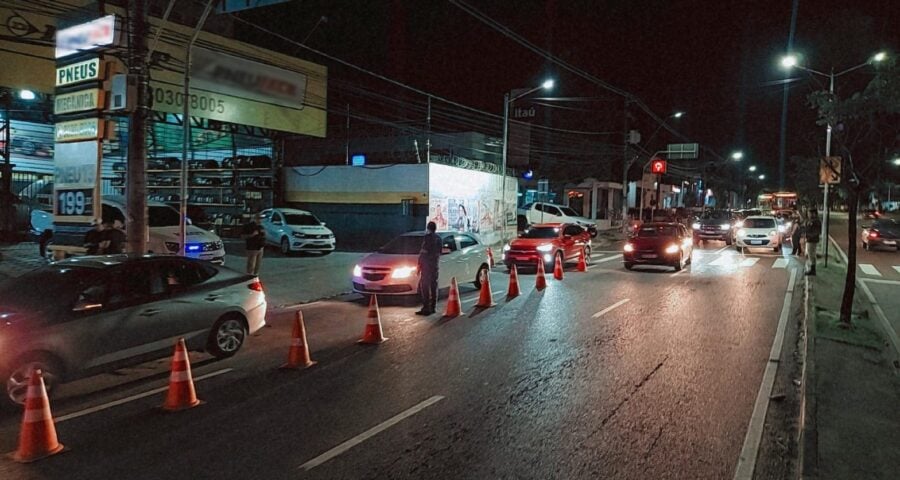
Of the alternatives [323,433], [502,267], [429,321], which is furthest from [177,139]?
[323,433]

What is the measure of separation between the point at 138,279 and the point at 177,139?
29292 millimetres

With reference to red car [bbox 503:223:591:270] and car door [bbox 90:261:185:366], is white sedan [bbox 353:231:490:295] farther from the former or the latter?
car door [bbox 90:261:185:366]

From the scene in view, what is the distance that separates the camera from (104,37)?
12062mm

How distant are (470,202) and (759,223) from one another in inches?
501

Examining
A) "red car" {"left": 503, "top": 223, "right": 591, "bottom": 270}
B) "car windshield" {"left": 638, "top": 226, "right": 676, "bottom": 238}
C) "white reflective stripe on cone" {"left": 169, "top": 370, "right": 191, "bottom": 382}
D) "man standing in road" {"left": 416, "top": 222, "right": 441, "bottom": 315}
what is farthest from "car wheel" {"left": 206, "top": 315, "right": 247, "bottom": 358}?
"car windshield" {"left": 638, "top": 226, "right": 676, "bottom": 238}

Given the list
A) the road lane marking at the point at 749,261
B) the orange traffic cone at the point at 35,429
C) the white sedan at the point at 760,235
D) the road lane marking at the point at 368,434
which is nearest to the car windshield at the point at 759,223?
the white sedan at the point at 760,235

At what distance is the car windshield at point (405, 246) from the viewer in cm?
1401

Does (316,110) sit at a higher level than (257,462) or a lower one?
higher

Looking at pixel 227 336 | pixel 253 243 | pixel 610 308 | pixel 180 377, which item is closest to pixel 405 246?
pixel 253 243

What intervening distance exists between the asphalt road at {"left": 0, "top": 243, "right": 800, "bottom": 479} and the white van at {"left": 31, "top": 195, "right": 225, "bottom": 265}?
6.49m

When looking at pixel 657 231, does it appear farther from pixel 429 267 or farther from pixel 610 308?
pixel 429 267

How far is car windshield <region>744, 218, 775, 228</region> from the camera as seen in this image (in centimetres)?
2781

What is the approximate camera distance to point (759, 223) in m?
28.1

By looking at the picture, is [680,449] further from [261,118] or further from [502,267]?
[261,118]
